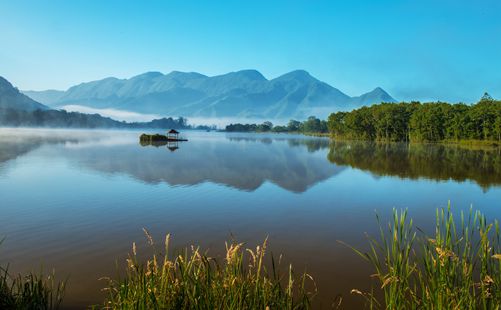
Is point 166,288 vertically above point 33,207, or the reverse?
point 166,288

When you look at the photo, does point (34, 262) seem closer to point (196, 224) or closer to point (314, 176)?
point (196, 224)

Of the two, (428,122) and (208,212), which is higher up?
(428,122)

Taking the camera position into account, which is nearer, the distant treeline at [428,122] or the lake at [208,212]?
the lake at [208,212]

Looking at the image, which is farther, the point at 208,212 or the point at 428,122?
the point at 428,122

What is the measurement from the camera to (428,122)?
396 feet

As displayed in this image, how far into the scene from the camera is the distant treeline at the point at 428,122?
340 feet

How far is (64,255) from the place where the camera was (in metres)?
11.9

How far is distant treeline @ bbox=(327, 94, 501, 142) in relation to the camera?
103500mm

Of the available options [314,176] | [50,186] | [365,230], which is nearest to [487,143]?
[314,176]

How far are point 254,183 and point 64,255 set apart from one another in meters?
19.7

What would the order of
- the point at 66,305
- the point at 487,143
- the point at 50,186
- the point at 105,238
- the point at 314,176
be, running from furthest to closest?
the point at 487,143 < the point at 314,176 < the point at 50,186 < the point at 105,238 < the point at 66,305

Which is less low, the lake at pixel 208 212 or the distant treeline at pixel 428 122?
the distant treeline at pixel 428 122

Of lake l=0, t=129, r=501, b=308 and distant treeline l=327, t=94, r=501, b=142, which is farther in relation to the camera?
distant treeline l=327, t=94, r=501, b=142

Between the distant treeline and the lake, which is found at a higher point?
the distant treeline
